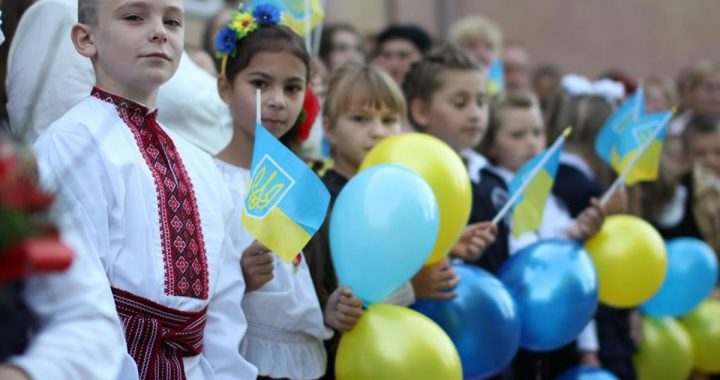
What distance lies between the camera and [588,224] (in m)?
5.11

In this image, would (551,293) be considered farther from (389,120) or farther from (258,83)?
(258,83)

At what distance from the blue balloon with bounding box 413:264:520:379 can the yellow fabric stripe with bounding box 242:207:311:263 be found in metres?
1.15

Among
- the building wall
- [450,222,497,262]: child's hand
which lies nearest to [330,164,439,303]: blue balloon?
[450,222,497,262]: child's hand

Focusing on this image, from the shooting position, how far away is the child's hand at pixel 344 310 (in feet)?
12.3

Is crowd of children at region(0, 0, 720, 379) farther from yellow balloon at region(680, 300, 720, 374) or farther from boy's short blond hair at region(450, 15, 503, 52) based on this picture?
boy's short blond hair at region(450, 15, 503, 52)

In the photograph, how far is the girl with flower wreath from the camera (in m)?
3.64

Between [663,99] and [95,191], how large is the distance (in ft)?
18.6

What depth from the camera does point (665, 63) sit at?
1223cm

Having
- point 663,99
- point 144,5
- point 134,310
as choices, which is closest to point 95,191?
point 134,310

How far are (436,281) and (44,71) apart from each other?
1.50m

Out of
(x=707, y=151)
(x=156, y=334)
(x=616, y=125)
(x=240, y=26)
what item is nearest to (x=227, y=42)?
(x=240, y=26)

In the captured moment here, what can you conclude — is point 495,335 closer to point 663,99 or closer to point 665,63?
point 663,99

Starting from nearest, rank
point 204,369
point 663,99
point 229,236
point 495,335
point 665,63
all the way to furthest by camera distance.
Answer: point 204,369, point 229,236, point 495,335, point 663,99, point 665,63

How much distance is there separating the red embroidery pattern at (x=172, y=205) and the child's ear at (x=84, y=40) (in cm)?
10
